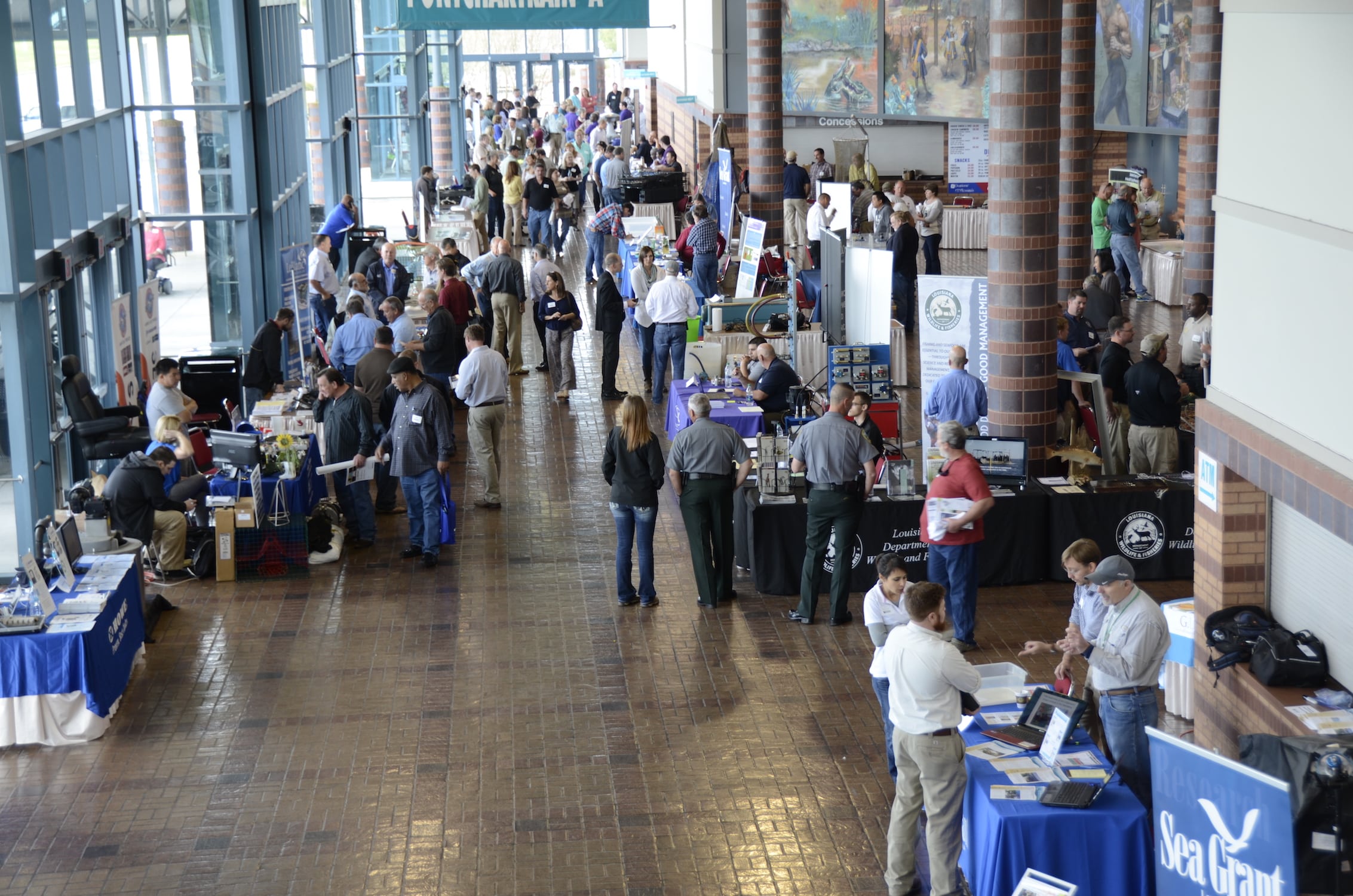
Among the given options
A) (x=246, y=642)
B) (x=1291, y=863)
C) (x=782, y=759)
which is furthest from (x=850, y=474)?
(x=1291, y=863)

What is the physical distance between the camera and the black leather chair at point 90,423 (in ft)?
40.0

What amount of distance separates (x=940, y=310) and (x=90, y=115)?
25.5ft

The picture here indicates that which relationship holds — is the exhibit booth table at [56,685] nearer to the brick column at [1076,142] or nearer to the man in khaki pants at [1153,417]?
the man in khaki pants at [1153,417]

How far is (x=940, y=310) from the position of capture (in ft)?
41.9

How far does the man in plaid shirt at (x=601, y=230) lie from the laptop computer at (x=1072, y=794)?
668 inches

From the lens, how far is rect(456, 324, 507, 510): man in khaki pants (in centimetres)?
1279

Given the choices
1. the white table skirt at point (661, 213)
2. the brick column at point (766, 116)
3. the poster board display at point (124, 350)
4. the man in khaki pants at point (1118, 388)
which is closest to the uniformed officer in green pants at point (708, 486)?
the man in khaki pants at point (1118, 388)

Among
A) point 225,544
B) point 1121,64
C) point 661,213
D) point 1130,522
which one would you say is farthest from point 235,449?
point 1121,64

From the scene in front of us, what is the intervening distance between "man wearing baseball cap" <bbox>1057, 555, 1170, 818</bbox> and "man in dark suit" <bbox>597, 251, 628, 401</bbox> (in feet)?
32.6

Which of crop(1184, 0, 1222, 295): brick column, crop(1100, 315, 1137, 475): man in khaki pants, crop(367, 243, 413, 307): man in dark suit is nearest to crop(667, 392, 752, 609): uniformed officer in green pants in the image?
crop(1100, 315, 1137, 475): man in khaki pants

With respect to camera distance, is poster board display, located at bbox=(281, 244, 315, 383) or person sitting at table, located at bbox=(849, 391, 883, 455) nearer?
person sitting at table, located at bbox=(849, 391, 883, 455)

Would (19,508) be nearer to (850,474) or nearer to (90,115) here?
(90,115)

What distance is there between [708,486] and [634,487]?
1.71 ft

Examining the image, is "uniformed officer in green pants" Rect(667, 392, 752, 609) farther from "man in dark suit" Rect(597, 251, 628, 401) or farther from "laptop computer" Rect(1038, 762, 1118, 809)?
"man in dark suit" Rect(597, 251, 628, 401)
